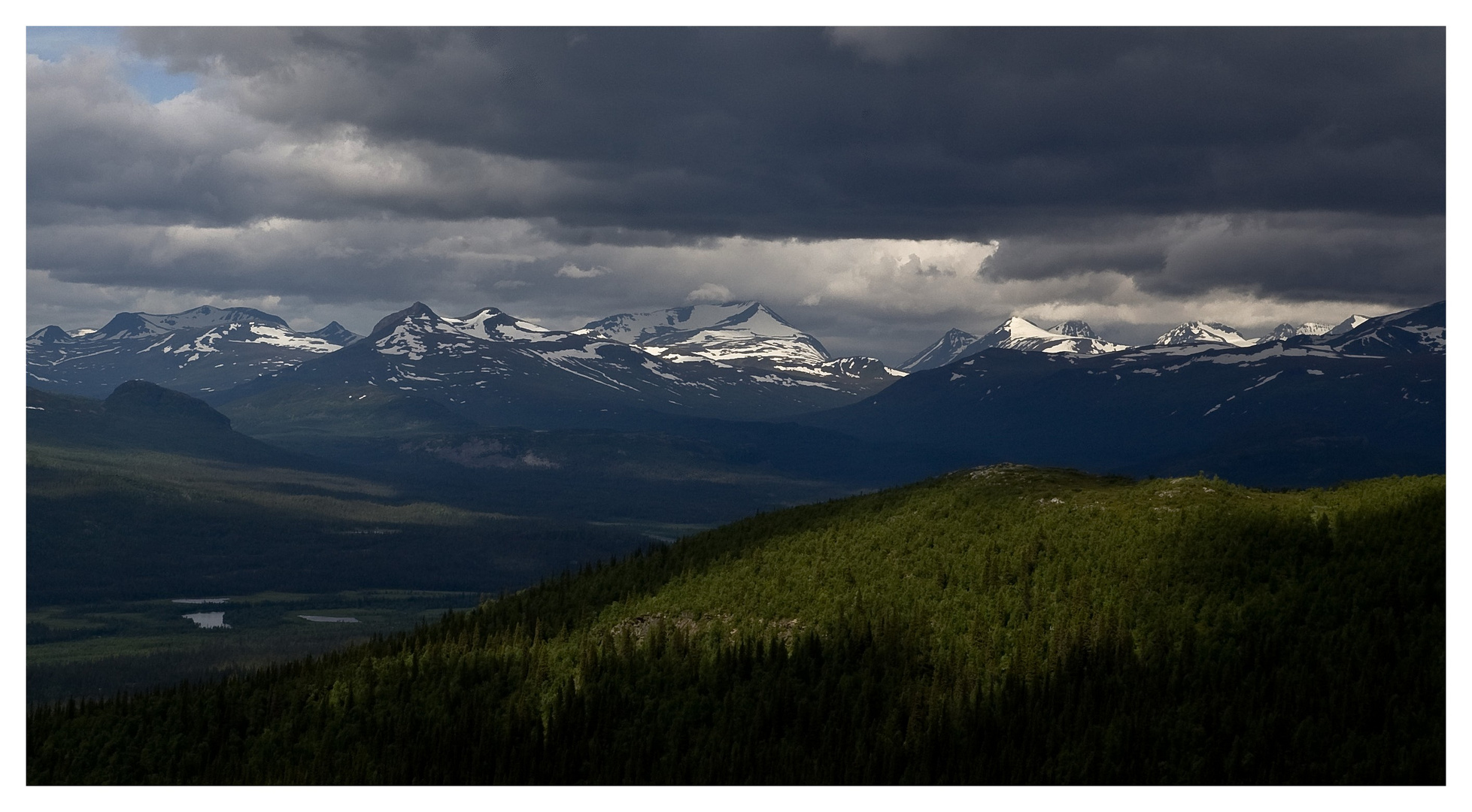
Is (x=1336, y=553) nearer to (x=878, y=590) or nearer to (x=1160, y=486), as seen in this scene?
(x=1160, y=486)

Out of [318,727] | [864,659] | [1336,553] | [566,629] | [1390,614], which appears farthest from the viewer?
[566,629]

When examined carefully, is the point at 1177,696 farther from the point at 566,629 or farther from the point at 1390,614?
the point at 566,629

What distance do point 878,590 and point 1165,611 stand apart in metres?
26.4

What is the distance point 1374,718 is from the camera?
2945 inches

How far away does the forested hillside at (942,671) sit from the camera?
3115 inches

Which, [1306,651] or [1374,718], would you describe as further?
[1306,651]

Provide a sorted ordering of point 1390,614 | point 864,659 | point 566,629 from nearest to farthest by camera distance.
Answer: point 1390,614
point 864,659
point 566,629

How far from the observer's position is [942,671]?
96.4 m

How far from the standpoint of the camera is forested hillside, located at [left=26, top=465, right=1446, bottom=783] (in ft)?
260

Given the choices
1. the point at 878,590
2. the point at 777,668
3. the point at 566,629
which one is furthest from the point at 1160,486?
the point at 566,629
